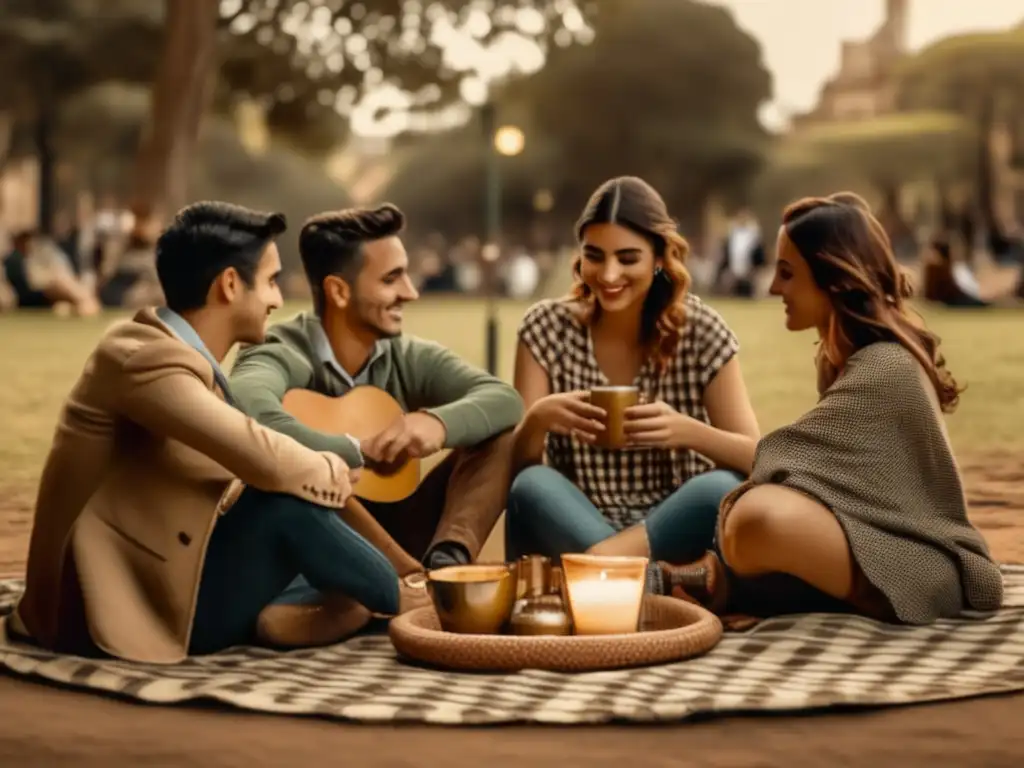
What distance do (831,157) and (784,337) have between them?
43.3 meters

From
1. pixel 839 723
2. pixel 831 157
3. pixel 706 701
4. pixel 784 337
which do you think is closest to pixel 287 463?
pixel 706 701

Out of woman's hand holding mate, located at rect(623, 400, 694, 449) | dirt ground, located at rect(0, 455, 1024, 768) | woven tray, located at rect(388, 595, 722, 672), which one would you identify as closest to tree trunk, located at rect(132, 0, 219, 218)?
woman's hand holding mate, located at rect(623, 400, 694, 449)

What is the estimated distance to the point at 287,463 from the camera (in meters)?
4.20

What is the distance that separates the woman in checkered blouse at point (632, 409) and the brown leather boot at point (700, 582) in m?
0.10

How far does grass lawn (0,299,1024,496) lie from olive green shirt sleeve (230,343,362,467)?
362 centimetres

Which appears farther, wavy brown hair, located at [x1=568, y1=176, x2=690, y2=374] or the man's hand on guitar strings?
wavy brown hair, located at [x1=568, y1=176, x2=690, y2=374]

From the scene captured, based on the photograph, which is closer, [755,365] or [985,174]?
[755,365]

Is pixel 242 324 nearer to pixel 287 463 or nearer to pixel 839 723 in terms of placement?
pixel 287 463

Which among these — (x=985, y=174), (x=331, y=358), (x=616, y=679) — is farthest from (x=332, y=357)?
(x=985, y=174)

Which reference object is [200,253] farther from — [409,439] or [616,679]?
[616,679]

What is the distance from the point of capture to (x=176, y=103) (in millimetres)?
25594

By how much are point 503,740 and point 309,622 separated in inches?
42.0

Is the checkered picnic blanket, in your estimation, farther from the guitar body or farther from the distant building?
the distant building

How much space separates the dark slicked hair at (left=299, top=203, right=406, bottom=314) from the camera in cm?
515
